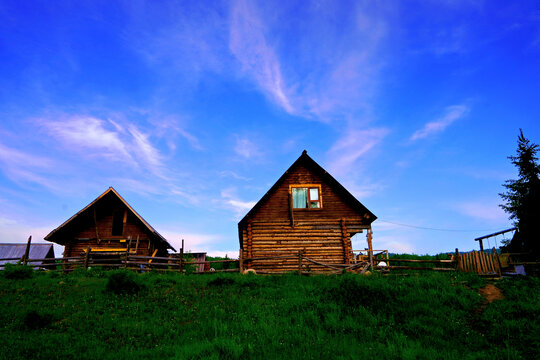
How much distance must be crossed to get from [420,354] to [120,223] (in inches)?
987

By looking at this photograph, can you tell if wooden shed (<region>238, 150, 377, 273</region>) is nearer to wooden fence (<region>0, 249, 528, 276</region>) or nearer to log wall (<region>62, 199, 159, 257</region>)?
wooden fence (<region>0, 249, 528, 276</region>)

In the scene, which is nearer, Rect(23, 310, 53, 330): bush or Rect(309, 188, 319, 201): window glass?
Rect(23, 310, 53, 330): bush

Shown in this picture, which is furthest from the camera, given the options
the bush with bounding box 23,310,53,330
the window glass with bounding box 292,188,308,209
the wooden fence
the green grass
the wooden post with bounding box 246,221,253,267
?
the window glass with bounding box 292,188,308,209

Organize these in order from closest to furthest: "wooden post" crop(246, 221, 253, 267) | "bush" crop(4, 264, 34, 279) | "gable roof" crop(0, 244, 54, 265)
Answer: "bush" crop(4, 264, 34, 279), "wooden post" crop(246, 221, 253, 267), "gable roof" crop(0, 244, 54, 265)

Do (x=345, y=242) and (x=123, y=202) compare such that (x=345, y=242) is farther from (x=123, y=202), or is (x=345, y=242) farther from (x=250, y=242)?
(x=123, y=202)

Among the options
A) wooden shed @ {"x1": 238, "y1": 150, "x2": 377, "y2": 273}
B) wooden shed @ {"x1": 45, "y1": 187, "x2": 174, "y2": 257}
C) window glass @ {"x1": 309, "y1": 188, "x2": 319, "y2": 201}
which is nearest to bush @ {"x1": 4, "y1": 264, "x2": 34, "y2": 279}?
wooden shed @ {"x1": 45, "y1": 187, "x2": 174, "y2": 257}

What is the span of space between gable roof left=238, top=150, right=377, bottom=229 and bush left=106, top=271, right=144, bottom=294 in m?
9.53

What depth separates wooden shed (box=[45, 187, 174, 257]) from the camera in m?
26.0

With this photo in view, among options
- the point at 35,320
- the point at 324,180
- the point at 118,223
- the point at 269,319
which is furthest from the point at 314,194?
the point at 35,320

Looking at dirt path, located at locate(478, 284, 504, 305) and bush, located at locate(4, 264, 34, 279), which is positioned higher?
bush, located at locate(4, 264, 34, 279)

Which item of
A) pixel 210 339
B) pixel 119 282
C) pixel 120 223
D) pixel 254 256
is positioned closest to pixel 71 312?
pixel 119 282

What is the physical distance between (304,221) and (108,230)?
53.4 feet

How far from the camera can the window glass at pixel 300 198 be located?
2448 cm

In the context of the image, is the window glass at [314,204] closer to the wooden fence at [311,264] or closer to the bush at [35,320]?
the wooden fence at [311,264]
